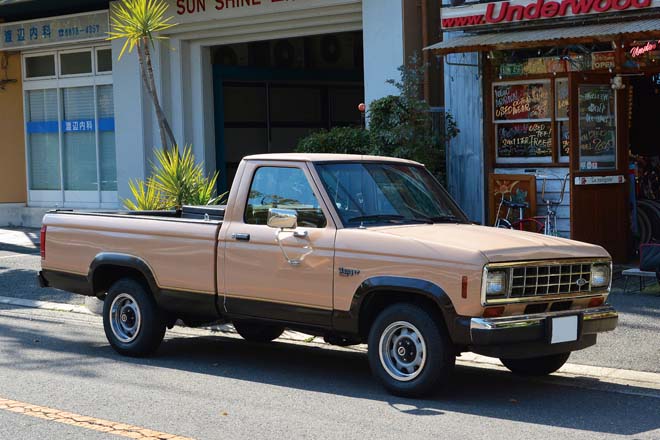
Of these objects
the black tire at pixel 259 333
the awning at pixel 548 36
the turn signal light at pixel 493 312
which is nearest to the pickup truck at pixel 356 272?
the turn signal light at pixel 493 312

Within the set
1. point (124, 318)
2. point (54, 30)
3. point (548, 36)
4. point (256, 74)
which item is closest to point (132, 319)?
point (124, 318)

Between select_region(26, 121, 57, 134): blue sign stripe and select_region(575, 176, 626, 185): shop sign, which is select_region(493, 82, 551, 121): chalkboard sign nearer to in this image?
select_region(575, 176, 626, 185): shop sign

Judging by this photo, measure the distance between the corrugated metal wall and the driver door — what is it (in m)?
6.85

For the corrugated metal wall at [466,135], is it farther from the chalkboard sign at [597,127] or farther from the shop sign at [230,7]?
the shop sign at [230,7]

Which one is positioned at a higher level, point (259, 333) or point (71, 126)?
point (71, 126)

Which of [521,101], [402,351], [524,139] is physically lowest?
[402,351]

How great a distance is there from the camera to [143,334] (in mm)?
9297

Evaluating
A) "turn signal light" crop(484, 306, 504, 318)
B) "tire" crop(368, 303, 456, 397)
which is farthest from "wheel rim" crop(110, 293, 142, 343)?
"turn signal light" crop(484, 306, 504, 318)

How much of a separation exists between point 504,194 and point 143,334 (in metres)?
6.92

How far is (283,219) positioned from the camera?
8.05 meters

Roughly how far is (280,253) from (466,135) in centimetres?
748

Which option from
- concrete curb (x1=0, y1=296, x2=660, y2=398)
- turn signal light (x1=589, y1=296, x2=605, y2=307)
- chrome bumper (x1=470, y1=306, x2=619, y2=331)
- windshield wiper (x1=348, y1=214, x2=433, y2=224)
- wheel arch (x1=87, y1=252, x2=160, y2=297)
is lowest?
concrete curb (x1=0, y1=296, x2=660, y2=398)

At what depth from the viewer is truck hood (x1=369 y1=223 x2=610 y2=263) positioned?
7414mm

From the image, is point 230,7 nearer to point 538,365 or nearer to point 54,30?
point 54,30
